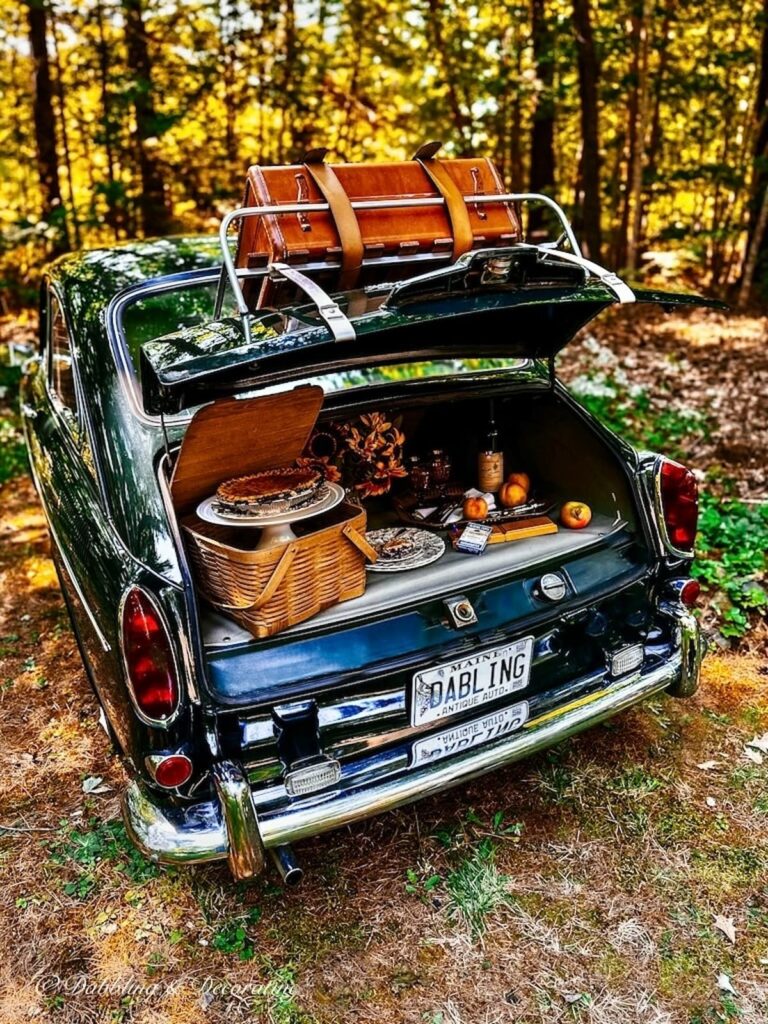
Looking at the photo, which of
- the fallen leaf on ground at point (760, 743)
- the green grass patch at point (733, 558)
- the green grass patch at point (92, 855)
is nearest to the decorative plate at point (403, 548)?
the green grass patch at point (92, 855)

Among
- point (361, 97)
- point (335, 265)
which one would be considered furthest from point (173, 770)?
point (361, 97)

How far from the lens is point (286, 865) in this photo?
1.95 m

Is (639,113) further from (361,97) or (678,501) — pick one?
(678,501)

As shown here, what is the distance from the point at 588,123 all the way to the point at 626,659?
8182 mm

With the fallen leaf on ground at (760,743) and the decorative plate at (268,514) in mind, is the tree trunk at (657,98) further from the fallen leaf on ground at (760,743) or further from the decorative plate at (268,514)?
the decorative plate at (268,514)

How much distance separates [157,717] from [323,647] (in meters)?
0.44

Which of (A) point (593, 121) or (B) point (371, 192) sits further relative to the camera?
(A) point (593, 121)

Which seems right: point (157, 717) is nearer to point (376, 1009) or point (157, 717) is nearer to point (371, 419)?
point (376, 1009)

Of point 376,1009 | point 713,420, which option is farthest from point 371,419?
point 713,420

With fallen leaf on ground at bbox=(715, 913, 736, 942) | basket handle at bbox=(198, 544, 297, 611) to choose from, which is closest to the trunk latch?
basket handle at bbox=(198, 544, 297, 611)

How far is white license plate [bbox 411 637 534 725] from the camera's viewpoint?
2.07m

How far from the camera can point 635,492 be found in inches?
99.6

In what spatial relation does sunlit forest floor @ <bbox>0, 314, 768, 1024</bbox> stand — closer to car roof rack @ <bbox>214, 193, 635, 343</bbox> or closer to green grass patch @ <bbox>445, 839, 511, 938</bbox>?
green grass patch @ <bbox>445, 839, 511, 938</bbox>

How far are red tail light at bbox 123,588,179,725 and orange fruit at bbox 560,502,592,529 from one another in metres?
1.41
